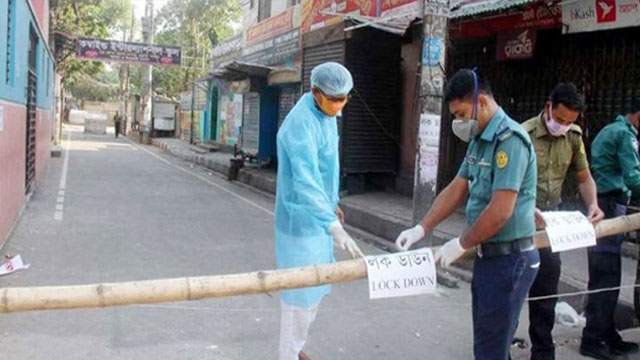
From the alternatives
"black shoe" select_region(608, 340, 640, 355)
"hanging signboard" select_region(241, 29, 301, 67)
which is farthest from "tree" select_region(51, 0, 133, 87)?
"black shoe" select_region(608, 340, 640, 355)

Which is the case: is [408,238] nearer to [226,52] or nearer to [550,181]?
[550,181]

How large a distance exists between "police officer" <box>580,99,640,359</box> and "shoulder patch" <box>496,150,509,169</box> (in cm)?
195

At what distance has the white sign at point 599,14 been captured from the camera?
660 centimetres

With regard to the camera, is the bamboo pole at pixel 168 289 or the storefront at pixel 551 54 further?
the storefront at pixel 551 54

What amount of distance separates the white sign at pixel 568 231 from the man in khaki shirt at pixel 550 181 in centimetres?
34

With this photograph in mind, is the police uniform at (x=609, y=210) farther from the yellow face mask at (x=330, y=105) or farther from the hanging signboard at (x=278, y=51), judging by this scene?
the hanging signboard at (x=278, y=51)

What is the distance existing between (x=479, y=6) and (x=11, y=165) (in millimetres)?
6451

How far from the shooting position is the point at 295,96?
14102 millimetres

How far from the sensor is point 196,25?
124 ft

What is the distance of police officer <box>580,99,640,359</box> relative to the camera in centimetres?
435

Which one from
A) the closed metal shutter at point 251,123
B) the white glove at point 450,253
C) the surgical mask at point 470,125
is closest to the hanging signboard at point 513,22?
the surgical mask at point 470,125

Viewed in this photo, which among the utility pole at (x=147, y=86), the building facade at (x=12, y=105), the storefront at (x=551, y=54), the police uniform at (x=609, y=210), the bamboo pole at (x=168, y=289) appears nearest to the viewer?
the bamboo pole at (x=168, y=289)

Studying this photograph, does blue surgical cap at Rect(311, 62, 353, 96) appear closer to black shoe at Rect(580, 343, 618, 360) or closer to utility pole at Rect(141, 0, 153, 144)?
black shoe at Rect(580, 343, 618, 360)

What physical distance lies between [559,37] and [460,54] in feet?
6.95
